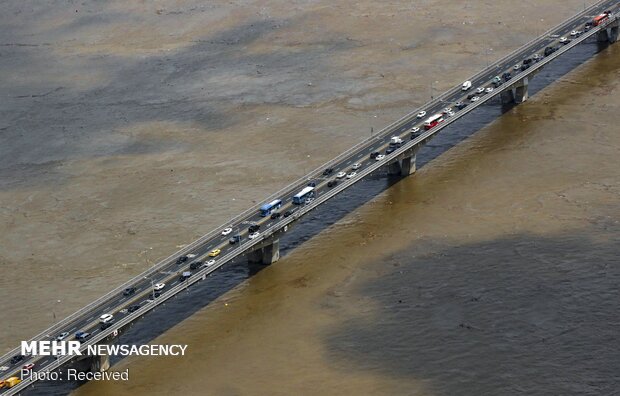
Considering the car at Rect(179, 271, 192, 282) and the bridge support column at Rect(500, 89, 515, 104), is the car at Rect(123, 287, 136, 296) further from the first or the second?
the bridge support column at Rect(500, 89, 515, 104)

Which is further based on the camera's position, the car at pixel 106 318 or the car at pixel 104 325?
the car at pixel 106 318

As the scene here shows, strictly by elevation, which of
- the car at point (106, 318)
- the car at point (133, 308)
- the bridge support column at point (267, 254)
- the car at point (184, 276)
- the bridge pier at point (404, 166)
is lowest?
the car at point (106, 318)

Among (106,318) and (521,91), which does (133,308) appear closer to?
(106,318)

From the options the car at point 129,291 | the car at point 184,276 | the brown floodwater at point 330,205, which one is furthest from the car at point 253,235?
the car at point 129,291

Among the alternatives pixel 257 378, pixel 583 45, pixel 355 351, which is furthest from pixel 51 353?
pixel 583 45

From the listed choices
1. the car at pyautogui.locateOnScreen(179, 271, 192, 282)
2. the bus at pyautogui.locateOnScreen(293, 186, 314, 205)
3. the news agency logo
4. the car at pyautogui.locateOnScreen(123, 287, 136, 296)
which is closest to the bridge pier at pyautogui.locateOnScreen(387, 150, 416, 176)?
the bus at pyautogui.locateOnScreen(293, 186, 314, 205)

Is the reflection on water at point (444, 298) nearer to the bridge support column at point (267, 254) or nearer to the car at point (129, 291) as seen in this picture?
the bridge support column at point (267, 254)
